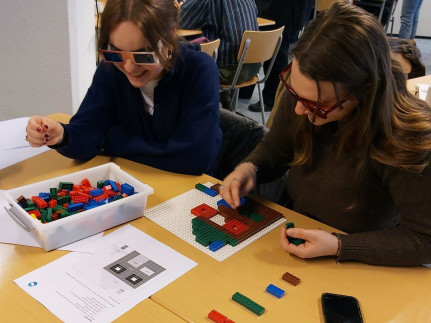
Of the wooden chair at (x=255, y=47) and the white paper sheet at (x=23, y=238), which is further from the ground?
the wooden chair at (x=255, y=47)

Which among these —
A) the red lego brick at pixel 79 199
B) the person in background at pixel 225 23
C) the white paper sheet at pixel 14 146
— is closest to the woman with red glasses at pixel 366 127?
the red lego brick at pixel 79 199

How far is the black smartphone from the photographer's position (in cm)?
85

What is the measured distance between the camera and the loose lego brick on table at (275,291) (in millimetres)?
901

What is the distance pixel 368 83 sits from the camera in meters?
0.99

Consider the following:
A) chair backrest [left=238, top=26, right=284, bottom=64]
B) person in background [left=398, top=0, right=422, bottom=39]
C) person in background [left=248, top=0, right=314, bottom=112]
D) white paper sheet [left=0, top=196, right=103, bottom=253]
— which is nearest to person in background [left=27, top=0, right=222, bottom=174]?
white paper sheet [left=0, top=196, right=103, bottom=253]

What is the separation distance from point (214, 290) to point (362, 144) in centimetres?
52

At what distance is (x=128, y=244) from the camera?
3.34ft

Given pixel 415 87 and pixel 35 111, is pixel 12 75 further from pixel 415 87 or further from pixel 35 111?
pixel 415 87

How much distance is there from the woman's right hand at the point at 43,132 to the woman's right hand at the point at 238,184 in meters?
0.53

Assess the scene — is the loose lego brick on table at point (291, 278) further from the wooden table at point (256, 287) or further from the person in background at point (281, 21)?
the person in background at point (281, 21)

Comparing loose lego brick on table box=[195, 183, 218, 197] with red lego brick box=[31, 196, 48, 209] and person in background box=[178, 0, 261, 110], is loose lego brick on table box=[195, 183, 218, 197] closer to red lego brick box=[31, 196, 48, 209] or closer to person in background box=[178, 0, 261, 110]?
red lego brick box=[31, 196, 48, 209]

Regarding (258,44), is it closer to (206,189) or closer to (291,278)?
(206,189)

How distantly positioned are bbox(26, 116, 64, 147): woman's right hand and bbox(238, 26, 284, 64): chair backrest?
1864mm

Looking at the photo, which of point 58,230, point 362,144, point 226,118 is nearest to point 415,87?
point 226,118
